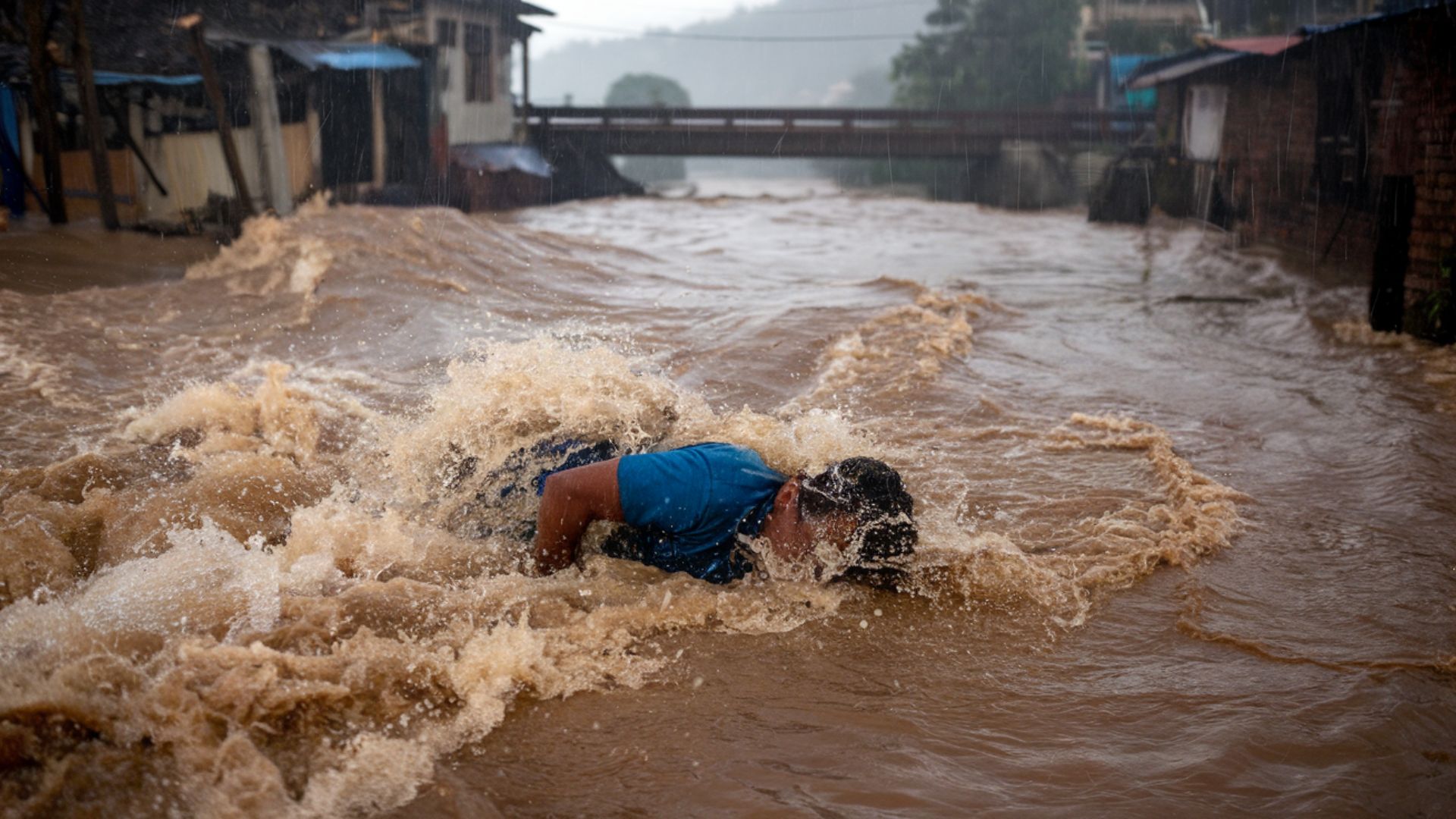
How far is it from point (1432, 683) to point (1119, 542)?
127 centimetres

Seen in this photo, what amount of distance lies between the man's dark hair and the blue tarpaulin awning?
15.1m

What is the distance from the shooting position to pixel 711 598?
352 centimetres

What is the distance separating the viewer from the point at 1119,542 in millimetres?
4309

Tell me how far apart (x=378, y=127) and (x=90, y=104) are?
893 cm

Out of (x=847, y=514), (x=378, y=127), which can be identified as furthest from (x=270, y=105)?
(x=847, y=514)

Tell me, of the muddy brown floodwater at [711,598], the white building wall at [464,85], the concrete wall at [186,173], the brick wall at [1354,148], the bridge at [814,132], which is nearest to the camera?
the muddy brown floodwater at [711,598]

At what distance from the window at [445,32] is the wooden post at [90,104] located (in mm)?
10321

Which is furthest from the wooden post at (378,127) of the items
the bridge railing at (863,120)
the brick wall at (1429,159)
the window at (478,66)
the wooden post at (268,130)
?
the brick wall at (1429,159)

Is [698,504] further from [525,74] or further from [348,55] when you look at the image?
[525,74]

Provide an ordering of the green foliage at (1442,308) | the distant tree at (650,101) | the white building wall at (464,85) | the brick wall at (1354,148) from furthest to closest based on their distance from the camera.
Answer: the distant tree at (650,101), the white building wall at (464,85), the brick wall at (1354,148), the green foliage at (1442,308)

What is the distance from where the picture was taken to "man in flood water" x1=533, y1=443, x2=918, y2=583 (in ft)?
11.0

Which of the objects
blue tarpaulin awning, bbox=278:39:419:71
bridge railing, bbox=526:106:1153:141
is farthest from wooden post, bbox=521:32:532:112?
blue tarpaulin awning, bbox=278:39:419:71

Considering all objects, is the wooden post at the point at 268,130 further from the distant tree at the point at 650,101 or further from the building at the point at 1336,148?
the distant tree at the point at 650,101

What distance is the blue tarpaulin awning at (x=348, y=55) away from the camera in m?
16.2
